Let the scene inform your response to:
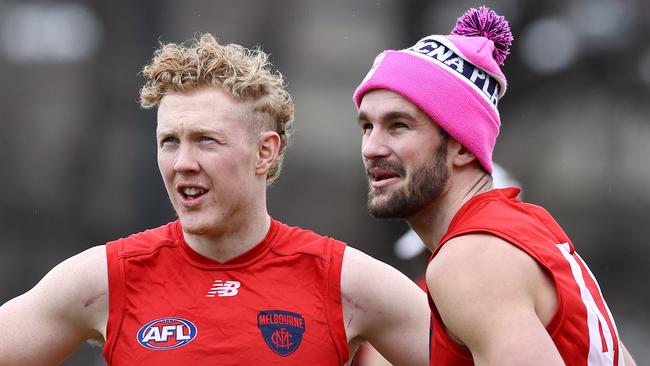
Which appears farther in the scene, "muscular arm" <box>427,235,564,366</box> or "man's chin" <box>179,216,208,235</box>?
"man's chin" <box>179,216,208,235</box>

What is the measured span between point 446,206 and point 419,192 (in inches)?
3.4

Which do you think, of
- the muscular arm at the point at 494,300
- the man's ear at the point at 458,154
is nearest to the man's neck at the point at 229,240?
the man's ear at the point at 458,154

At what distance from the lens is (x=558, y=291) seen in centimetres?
249

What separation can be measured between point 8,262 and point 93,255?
2.03 meters

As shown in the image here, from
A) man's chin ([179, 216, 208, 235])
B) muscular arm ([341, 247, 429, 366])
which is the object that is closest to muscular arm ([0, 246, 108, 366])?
man's chin ([179, 216, 208, 235])

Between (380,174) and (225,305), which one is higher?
(380,174)

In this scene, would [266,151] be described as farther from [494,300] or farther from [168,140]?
[494,300]

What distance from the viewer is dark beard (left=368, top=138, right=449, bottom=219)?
2881 millimetres

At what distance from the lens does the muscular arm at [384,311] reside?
3322 mm

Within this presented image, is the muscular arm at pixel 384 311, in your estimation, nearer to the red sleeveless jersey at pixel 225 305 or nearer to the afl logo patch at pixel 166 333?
the red sleeveless jersey at pixel 225 305

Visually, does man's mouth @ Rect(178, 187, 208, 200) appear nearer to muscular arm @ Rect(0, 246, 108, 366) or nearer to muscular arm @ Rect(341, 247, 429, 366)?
muscular arm @ Rect(0, 246, 108, 366)

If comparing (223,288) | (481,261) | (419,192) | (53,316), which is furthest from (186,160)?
(481,261)

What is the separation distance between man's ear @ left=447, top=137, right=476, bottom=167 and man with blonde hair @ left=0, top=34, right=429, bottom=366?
59cm

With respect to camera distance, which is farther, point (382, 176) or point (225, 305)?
point (225, 305)
